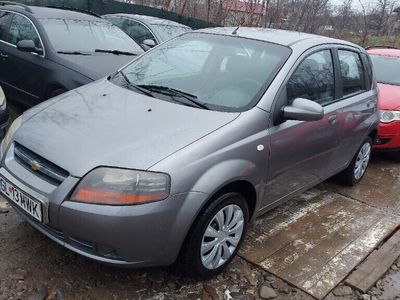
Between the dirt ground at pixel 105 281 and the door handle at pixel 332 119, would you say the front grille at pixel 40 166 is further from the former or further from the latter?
the door handle at pixel 332 119

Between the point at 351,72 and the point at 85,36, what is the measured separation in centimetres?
347

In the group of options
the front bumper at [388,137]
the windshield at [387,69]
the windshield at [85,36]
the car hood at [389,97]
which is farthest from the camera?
the windshield at [387,69]

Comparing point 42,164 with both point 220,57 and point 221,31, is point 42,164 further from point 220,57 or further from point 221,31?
point 221,31

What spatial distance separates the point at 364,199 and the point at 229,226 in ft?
7.60

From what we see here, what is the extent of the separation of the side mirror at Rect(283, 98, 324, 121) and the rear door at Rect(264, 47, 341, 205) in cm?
8

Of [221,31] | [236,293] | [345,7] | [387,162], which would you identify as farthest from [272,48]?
[345,7]

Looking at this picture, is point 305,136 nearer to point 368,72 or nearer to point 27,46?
point 368,72

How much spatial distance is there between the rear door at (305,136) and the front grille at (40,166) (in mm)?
1449

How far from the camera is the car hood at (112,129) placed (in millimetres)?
2490

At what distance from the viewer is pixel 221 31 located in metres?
3.90

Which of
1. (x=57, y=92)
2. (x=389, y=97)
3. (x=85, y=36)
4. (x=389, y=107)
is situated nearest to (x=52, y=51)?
(x=57, y=92)

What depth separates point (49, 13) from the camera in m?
5.88

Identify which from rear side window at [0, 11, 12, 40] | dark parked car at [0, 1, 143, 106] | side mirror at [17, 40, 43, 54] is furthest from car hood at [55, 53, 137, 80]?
rear side window at [0, 11, 12, 40]

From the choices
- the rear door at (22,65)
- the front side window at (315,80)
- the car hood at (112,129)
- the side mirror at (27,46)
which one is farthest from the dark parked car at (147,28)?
the car hood at (112,129)
